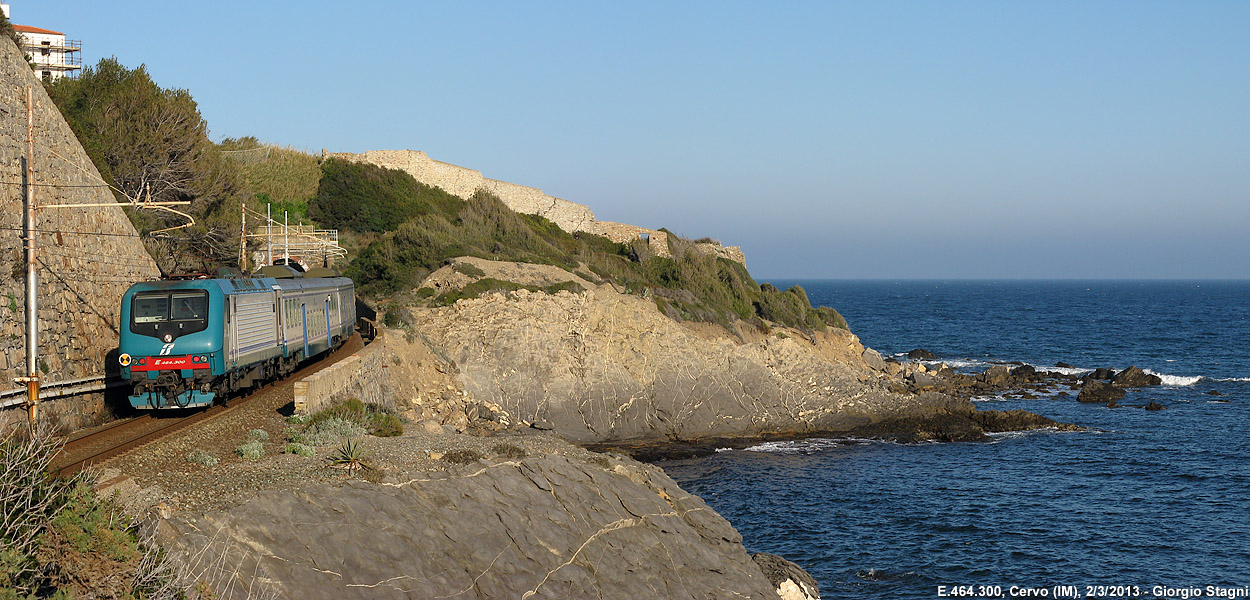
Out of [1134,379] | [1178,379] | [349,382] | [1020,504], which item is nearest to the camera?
[349,382]

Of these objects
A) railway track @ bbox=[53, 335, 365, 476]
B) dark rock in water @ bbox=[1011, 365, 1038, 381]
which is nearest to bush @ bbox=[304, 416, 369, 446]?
railway track @ bbox=[53, 335, 365, 476]

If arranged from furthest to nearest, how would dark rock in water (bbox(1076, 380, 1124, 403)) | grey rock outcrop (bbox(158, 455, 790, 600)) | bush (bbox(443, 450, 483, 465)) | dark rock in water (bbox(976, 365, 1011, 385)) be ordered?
dark rock in water (bbox(976, 365, 1011, 385)) → dark rock in water (bbox(1076, 380, 1124, 403)) → bush (bbox(443, 450, 483, 465)) → grey rock outcrop (bbox(158, 455, 790, 600))

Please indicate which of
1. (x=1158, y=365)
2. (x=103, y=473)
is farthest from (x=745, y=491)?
(x=1158, y=365)

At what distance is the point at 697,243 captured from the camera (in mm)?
68938

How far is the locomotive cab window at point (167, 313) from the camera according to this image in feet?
61.5

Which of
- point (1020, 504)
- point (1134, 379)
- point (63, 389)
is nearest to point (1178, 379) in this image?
point (1134, 379)

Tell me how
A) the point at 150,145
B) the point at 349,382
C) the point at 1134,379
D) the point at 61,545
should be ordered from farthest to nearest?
the point at 1134,379 < the point at 150,145 < the point at 349,382 < the point at 61,545

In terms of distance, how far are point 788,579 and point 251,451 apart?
1062 cm

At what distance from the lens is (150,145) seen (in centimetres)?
3372

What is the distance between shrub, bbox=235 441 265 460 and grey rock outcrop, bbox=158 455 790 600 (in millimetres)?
2247

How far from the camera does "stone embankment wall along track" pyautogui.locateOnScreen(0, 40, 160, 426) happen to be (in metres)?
17.6

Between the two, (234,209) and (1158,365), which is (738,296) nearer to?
(234,209)

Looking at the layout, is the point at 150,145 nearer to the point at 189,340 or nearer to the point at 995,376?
the point at 189,340

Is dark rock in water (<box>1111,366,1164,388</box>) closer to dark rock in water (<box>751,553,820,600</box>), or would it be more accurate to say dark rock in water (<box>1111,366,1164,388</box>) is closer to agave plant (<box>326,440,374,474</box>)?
dark rock in water (<box>751,553,820,600</box>)
